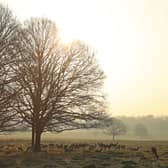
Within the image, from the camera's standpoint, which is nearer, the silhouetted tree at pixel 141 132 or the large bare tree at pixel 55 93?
the large bare tree at pixel 55 93

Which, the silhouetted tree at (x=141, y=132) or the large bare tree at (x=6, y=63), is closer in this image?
Answer: the large bare tree at (x=6, y=63)

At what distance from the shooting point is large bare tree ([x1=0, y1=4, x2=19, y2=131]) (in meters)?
25.8

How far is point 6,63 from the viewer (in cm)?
2595

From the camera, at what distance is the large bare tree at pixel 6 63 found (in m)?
25.8

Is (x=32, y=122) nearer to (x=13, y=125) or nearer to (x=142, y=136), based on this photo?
(x=13, y=125)

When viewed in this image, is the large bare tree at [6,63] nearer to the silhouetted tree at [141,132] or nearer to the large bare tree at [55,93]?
the large bare tree at [55,93]

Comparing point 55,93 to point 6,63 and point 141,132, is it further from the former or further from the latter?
point 141,132

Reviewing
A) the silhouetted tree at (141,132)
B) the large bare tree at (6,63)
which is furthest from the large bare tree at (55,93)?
the silhouetted tree at (141,132)

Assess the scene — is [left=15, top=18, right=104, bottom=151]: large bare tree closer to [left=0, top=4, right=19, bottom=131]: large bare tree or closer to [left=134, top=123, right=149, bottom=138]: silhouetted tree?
[left=0, top=4, right=19, bottom=131]: large bare tree

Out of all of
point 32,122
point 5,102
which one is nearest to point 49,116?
point 32,122

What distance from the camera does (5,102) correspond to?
2597 cm

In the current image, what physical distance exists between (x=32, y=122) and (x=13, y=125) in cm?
433

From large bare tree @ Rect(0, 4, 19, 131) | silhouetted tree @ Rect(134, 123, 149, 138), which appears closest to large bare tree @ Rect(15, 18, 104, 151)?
large bare tree @ Rect(0, 4, 19, 131)

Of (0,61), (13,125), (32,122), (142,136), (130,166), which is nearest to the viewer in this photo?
(130,166)
